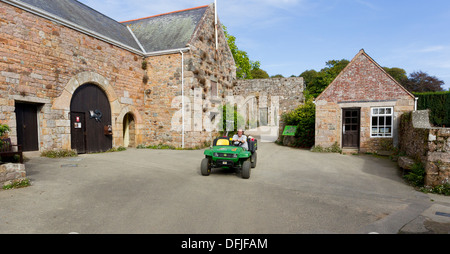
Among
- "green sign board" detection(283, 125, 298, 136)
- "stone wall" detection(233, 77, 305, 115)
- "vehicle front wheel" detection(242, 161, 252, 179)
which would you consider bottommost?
"vehicle front wheel" detection(242, 161, 252, 179)

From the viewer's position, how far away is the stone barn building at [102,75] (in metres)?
8.66

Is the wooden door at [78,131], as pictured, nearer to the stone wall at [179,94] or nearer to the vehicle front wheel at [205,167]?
the stone wall at [179,94]

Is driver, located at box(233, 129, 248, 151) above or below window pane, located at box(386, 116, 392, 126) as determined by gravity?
below

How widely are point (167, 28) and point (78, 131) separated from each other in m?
8.17

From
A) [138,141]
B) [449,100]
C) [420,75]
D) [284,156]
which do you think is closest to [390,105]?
[284,156]

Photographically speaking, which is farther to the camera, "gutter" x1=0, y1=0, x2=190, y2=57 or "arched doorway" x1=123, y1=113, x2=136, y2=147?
"arched doorway" x1=123, y1=113, x2=136, y2=147

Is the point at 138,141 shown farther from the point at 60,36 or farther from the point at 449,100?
the point at 449,100

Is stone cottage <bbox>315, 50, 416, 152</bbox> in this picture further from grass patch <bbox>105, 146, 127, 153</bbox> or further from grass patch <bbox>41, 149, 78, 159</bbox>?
grass patch <bbox>41, 149, 78, 159</bbox>

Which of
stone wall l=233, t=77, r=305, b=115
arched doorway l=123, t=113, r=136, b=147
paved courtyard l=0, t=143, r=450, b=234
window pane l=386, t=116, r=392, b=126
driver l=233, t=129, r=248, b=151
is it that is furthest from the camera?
stone wall l=233, t=77, r=305, b=115

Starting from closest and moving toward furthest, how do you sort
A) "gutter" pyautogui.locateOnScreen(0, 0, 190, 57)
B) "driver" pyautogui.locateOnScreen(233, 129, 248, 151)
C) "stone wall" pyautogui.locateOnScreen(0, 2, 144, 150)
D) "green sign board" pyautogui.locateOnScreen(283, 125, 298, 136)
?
"driver" pyautogui.locateOnScreen(233, 129, 248, 151), "stone wall" pyautogui.locateOnScreen(0, 2, 144, 150), "gutter" pyautogui.locateOnScreen(0, 0, 190, 57), "green sign board" pyautogui.locateOnScreen(283, 125, 298, 136)

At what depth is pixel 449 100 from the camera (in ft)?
52.4

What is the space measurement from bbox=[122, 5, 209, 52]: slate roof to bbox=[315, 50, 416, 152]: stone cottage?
8.18 meters

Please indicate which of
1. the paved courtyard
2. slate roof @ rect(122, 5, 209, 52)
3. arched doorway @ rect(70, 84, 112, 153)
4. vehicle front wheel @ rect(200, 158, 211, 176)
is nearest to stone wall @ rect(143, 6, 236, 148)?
slate roof @ rect(122, 5, 209, 52)

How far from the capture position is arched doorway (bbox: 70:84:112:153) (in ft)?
35.0
